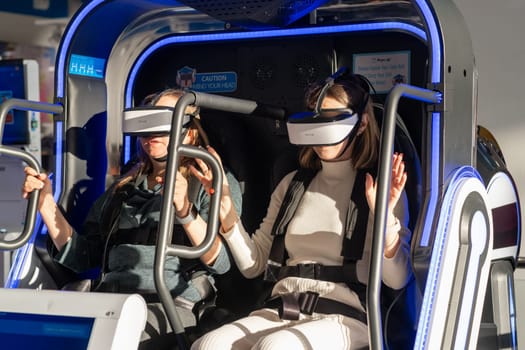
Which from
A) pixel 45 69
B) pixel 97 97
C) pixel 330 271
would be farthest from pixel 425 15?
pixel 45 69

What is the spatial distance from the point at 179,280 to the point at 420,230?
3.33 ft

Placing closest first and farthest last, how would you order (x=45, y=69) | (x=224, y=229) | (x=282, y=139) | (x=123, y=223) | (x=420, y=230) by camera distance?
1. (x=420, y=230)
2. (x=224, y=229)
3. (x=123, y=223)
4. (x=282, y=139)
5. (x=45, y=69)

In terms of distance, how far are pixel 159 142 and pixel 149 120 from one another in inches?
6.4

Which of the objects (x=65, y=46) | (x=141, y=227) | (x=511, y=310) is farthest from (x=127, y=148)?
(x=511, y=310)

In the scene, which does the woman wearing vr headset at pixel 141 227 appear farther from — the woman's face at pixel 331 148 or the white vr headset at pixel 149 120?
the woman's face at pixel 331 148

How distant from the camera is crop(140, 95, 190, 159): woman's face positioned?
334cm

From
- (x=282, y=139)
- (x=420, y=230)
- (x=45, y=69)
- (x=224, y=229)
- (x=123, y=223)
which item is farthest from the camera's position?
(x=45, y=69)

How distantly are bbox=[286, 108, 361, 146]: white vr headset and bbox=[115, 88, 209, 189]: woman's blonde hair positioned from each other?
0.54m

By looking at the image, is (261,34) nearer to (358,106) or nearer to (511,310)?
(358,106)

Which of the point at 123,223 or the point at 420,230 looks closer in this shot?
the point at 420,230

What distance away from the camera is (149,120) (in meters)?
3.20

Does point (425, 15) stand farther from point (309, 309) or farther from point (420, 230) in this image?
point (309, 309)

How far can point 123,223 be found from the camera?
11.4 ft

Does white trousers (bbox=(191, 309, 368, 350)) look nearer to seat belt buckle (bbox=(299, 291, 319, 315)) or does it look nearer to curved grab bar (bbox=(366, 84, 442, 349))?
seat belt buckle (bbox=(299, 291, 319, 315))
